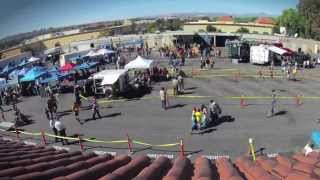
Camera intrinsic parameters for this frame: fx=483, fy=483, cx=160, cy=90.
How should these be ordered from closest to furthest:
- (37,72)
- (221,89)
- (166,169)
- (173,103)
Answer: (166,169)
(173,103)
(221,89)
(37,72)

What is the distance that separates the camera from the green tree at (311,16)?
241ft

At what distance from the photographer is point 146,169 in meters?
9.57

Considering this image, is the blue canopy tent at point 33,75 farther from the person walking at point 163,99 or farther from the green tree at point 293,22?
the green tree at point 293,22

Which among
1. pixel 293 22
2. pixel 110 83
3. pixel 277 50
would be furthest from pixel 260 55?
pixel 293 22

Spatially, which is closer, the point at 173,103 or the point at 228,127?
the point at 228,127

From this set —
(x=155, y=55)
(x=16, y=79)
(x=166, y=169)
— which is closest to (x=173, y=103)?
(x=16, y=79)

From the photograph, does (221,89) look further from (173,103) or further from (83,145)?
(83,145)

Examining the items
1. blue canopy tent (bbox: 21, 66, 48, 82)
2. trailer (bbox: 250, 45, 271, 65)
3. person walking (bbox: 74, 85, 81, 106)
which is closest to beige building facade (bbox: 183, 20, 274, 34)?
trailer (bbox: 250, 45, 271, 65)

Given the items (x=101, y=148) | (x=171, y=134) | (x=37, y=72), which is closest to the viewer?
(x=101, y=148)

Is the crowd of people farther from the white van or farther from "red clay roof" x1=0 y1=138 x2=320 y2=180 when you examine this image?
"red clay roof" x1=0 y1=138 x2=320 y2=180

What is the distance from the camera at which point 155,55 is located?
190 ft

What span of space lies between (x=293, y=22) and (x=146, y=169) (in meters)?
88.7

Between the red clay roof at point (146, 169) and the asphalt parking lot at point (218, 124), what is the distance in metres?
10.6

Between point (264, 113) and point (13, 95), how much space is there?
60.2ft
